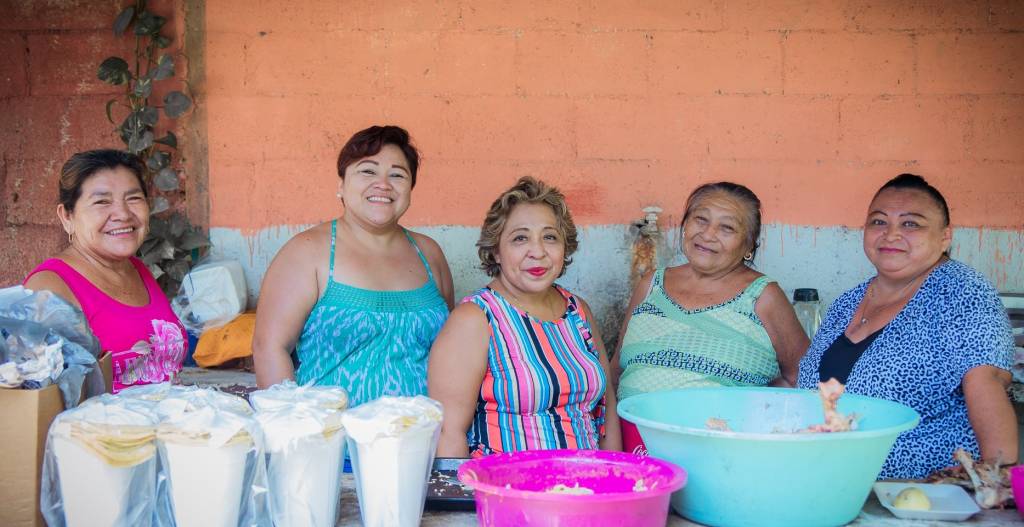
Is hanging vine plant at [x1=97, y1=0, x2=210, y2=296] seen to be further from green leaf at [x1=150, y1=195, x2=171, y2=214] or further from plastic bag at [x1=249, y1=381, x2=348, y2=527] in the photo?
plastic bag at [x1=249, y1=381, x2=348, y2=527]

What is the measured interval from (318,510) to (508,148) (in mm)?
2667

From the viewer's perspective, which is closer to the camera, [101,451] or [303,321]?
[101,451]

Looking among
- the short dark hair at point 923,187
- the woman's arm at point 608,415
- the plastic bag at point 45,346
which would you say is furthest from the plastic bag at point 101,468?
the short dark hair at point 923,187

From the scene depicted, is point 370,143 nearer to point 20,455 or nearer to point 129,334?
point 129,334

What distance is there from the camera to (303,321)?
3.09 metres

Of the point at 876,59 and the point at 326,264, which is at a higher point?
the point at 876,59

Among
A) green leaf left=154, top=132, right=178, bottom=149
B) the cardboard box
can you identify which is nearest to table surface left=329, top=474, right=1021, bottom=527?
the cardboard box

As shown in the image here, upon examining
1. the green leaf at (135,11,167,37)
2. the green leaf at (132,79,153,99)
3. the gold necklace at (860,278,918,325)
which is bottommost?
the gold necklace at (860,278,918,325)

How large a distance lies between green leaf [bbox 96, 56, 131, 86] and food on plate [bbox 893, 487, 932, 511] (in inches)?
143

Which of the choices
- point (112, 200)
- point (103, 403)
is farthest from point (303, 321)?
point (103, 403)

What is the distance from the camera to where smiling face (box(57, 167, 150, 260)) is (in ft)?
9.50

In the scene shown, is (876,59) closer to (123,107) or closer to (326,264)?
(326,264)

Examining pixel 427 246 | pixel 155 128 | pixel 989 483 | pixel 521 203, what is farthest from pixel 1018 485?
pixel 155 128

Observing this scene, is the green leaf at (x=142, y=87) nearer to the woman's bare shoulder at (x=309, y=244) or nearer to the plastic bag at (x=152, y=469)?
the woman's bare shoulder at (x=309, y=244)
